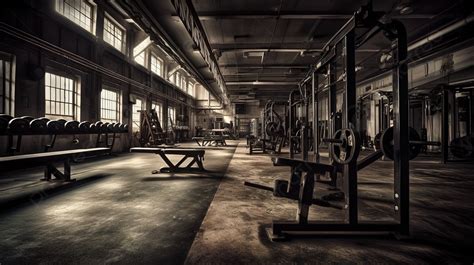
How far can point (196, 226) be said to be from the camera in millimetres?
1950

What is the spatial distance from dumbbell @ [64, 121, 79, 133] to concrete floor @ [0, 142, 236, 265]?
1521 millimetres

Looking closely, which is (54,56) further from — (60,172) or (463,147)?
(463,147)

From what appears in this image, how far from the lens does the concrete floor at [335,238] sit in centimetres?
148

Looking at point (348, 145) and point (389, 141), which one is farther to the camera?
point (389, 141)

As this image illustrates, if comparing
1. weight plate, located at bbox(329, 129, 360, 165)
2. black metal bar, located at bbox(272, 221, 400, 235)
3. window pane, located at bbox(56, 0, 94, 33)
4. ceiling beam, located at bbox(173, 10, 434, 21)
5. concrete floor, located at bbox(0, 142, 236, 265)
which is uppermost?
window pane, located at bbox(56, 0, 94, 33)

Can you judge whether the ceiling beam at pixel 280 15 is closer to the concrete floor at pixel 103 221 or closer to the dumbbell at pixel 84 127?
the dumbbell at pixel 84 127

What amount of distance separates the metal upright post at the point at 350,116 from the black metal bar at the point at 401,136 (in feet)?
1.12

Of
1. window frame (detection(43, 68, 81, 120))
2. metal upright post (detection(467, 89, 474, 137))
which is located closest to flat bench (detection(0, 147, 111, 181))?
window frame (detection(43, 68, 81, 120))

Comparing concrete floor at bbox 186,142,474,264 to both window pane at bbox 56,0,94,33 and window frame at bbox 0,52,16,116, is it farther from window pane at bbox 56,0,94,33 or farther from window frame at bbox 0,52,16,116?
window pane at bbox 56,0,94,33

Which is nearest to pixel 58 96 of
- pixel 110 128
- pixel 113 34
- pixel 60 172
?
pixel 110 128

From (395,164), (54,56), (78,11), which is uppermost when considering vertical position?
(78,11)

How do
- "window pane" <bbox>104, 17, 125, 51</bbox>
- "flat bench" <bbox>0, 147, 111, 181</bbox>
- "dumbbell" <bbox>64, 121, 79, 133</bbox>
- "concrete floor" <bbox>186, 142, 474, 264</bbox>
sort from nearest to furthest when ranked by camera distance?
"concrete floor" <bbox>186, 142, 474, 264</bbox>, "flat bench" <bbox>0, 147, 111, 181</bbox>, "dumbbell" <bbox>64, 121, 79, 133</bbox>, "window pane" <bbox>104, 17, 125, 51</bbox>

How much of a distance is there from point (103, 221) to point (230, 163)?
387 centimetres

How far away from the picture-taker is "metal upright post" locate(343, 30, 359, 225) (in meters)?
1.79
